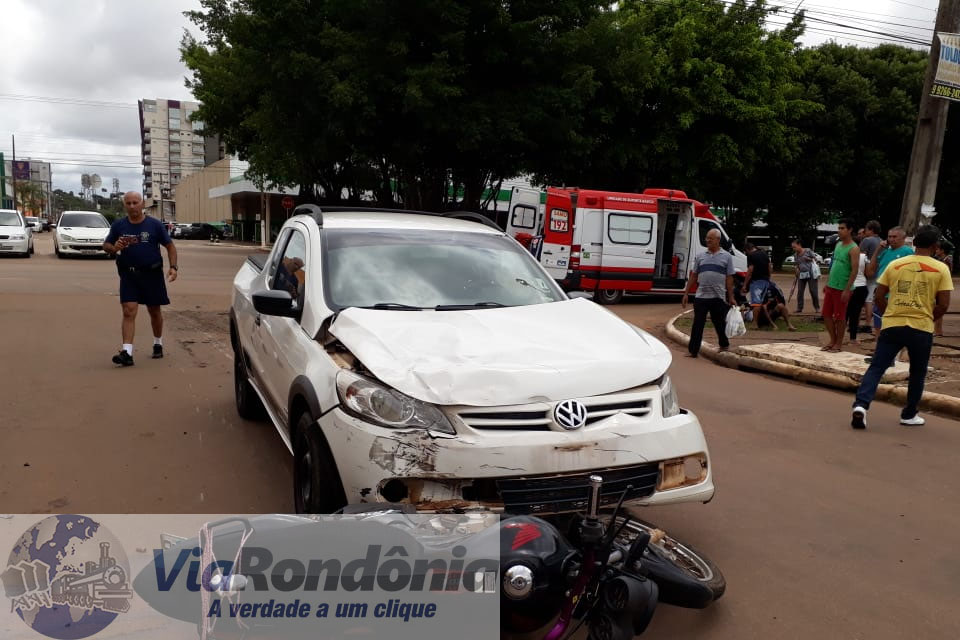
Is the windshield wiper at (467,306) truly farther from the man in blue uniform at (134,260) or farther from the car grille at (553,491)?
the man in blue uniform at (134,260)

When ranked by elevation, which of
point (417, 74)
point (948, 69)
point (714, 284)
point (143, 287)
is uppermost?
point (417, 74)

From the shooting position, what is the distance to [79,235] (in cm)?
2352

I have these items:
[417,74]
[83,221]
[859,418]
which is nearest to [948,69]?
[859,418]

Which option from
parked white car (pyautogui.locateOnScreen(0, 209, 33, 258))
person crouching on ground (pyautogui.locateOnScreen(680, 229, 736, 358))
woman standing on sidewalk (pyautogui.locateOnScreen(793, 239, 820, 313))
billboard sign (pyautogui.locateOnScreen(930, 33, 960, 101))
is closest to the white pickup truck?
person crouching on ground (pyautogui.locateOnScreen(680, 229, 736, 358))

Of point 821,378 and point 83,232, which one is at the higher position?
point 83,232

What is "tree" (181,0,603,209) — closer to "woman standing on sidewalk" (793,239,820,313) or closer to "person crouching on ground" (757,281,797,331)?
"woman standing on sidewalk" (793,239,820,313)

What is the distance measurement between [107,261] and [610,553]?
77.4 ft

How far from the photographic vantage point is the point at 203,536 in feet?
8.37

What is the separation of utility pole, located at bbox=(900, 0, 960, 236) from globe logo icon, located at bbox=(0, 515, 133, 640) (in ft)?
35.4

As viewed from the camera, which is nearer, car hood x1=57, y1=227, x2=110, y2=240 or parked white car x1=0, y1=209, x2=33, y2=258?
parked white car x1=0, y1=209, x2=33, y2=258

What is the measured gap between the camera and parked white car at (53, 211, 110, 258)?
23453 millimetres

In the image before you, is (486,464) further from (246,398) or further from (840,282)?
(840,282)

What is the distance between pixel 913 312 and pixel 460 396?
15.8ft

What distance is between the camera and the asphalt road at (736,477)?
129 inches
